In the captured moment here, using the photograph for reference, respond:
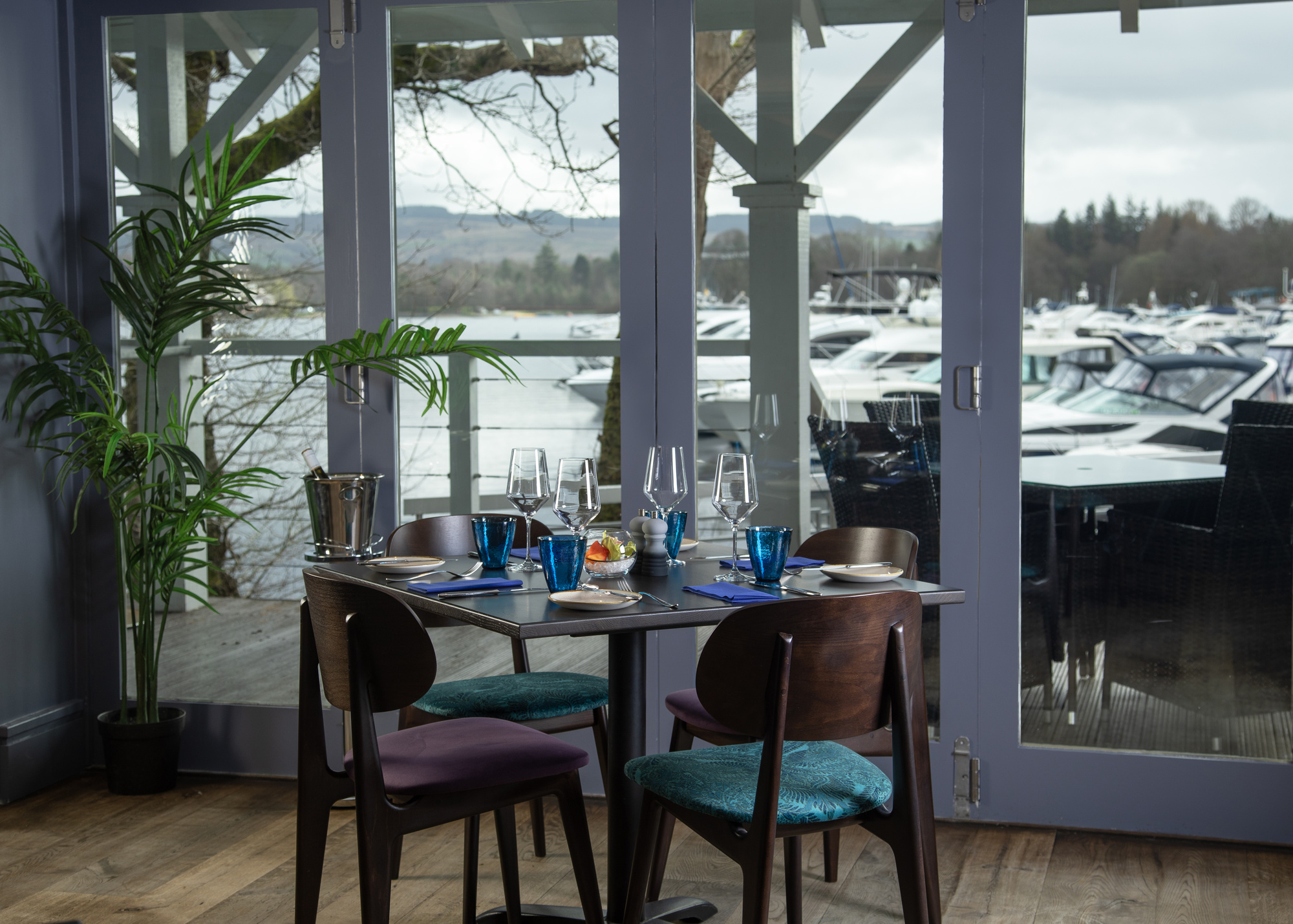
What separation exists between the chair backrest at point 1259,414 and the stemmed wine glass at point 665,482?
1.58 meters

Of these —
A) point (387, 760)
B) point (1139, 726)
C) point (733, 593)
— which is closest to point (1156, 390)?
point (1139, 726)

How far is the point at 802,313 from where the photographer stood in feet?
11.4

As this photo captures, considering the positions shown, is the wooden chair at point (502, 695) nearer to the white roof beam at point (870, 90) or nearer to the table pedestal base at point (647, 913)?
the table pedestal base at point (647, 913)

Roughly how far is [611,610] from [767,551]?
1.34ft

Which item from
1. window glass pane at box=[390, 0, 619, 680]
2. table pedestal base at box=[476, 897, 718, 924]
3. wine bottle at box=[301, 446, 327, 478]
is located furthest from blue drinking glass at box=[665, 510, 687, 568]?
wine bottle at box=[301, 446, 327, 478]

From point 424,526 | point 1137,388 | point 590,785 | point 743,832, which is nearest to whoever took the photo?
point 743,832

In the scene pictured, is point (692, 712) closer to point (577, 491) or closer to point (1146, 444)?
point (577, 491)

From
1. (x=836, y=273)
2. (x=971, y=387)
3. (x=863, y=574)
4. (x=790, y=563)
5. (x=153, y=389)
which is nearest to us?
(x=863, y=574)

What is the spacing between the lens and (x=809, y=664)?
1867mm

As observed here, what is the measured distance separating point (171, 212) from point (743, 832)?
279 centimetres

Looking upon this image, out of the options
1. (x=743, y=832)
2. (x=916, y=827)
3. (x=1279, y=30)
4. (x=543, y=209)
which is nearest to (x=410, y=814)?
(x=743, y=832)

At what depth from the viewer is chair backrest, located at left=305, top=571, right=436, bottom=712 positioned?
198 cm

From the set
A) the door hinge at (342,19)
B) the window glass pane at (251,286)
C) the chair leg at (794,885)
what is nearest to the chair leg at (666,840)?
the chair leg at (794,885)

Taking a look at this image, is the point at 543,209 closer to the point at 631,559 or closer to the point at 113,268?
the point at 113,268
